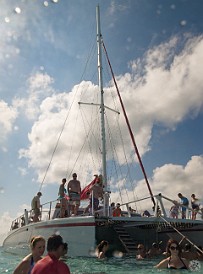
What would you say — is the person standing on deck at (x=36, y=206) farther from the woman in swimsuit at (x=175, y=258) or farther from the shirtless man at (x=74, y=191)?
the woman in swimsuit at (x=175, y=258)

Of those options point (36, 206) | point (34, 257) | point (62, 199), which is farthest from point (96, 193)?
point (34, 257)

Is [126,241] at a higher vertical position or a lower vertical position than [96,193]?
lower

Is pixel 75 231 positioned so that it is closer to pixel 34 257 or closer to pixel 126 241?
pixel 126 241

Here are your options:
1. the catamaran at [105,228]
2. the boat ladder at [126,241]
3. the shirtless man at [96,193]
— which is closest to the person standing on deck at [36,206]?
the catamaran at [105,228]

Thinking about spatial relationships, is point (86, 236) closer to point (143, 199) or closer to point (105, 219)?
point (105, 219)

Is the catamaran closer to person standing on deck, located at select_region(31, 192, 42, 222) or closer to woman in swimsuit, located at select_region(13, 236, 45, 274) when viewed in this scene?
person standing on deck, located at select_region(31, 192, 42, 222)

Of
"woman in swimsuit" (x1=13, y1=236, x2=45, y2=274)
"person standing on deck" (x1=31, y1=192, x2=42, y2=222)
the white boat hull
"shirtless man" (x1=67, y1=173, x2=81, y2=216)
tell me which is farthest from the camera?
"person standing on deck" (x1=31, y1=192, x2=42, y2=222)

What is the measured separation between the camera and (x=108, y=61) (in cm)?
2392

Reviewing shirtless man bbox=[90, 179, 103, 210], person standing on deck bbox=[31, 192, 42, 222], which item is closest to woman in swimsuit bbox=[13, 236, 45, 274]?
shirtless man bbox=[90, 179, 103, 210]

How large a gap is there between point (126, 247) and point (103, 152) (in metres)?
6.32

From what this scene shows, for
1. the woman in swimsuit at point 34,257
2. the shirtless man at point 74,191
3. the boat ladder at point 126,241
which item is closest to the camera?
the woman in swimsuit at point 34,257

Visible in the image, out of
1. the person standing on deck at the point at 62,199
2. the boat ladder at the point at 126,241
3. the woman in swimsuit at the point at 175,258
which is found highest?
the person standing on deck at the point at 62,199

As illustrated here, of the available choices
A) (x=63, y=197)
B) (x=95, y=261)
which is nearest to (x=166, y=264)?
(x=95, y=261)

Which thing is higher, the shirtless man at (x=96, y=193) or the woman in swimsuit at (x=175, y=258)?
the shirtless man at (x=96, y=193)
